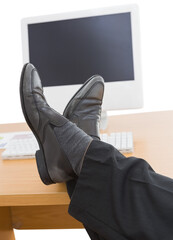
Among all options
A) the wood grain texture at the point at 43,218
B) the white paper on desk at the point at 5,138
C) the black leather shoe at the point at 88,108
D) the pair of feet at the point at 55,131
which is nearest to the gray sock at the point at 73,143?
the pair of feet at the point at 55,131

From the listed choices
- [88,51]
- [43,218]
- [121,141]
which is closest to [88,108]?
[121,141]

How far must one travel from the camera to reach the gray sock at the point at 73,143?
2.25 feet

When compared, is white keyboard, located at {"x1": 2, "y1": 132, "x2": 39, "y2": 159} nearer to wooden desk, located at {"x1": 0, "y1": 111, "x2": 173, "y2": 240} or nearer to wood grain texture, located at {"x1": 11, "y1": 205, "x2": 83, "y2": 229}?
wooden desk, located at {"x1": 0, "y1": 111, "x2": 173, "y2": 240}

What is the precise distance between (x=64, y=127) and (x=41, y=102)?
11cm

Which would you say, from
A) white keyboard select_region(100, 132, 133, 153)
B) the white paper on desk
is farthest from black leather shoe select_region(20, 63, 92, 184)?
the white paper on desk

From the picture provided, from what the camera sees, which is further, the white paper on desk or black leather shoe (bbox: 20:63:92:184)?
the white paper on desk

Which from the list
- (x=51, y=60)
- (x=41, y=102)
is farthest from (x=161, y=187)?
(x=51, y=60)

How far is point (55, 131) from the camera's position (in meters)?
0.75

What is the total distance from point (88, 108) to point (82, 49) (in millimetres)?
387

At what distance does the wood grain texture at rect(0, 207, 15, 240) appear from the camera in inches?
47.4

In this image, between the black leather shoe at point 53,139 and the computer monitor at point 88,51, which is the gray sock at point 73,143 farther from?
the computer monitor at point 88,51

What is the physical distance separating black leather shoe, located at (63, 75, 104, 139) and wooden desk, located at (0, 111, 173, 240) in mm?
163

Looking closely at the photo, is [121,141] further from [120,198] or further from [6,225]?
[6,225]

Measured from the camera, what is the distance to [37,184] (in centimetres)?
74
